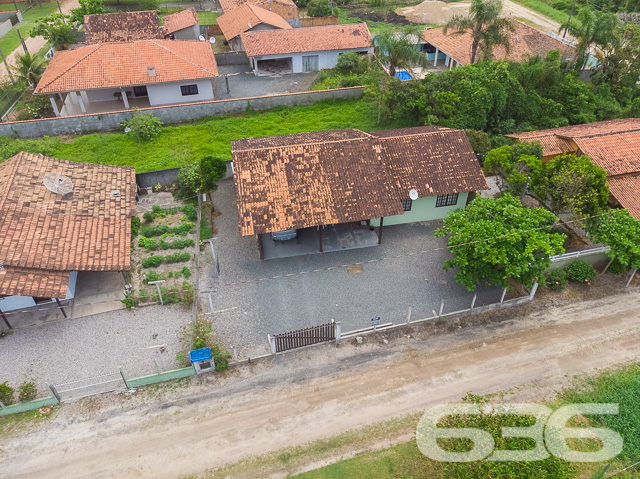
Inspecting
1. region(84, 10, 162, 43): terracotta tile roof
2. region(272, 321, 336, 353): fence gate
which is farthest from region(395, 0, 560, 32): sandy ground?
region(272, 321, 336, 353): fence gate

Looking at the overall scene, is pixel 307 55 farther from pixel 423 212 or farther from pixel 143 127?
pixel 423 212

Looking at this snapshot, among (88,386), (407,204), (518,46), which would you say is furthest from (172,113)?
(518,46)

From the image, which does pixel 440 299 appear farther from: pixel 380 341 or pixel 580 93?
pixel 580 93

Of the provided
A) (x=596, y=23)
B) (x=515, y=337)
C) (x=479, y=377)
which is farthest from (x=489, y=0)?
(x=479, y=377)

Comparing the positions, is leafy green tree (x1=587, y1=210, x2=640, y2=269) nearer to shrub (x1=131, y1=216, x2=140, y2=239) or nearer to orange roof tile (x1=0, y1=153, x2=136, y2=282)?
orange roof tile (x1=0, y1=153, x2=136, y2=282)

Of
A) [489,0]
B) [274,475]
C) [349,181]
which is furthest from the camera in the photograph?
[489,0]

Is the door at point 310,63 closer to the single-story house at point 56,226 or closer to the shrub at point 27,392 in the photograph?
the single-story house at point 56,226
